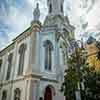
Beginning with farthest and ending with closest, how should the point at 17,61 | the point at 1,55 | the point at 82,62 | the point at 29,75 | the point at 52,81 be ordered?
the point at 1,55 → the point at 17,61 → the point at 52,81 → the point at 29,75 → the point at 82,62

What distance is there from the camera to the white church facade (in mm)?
18438

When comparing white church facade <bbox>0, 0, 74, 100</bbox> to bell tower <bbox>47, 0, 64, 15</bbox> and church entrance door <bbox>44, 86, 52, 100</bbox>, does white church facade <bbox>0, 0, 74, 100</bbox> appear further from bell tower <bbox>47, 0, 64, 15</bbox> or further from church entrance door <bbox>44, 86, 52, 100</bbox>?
bell tower <bbox>47, 0, 64, 15</bbox>

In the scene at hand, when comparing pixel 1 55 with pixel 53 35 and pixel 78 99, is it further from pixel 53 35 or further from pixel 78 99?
pixel 78 99

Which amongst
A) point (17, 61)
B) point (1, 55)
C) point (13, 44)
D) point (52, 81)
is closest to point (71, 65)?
point (52, 81)

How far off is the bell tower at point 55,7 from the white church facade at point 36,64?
3135 millimetres

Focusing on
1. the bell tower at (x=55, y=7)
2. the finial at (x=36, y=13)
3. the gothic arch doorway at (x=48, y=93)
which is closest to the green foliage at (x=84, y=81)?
the gothic arch doorway at (x=48, y=93)

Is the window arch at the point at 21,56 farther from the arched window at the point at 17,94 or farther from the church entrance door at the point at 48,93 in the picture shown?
the church entrance door at the point at 48,93

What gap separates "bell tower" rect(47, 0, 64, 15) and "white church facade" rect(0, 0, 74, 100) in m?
3.14

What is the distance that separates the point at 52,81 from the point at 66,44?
23.1ft

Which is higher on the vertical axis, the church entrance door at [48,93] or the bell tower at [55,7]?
the bell tower at [55,7]

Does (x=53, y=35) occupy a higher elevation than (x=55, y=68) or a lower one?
higher

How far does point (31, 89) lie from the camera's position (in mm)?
17422

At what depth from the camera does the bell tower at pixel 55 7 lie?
28575 mm

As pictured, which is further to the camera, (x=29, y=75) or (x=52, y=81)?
(x=52, y=81)
